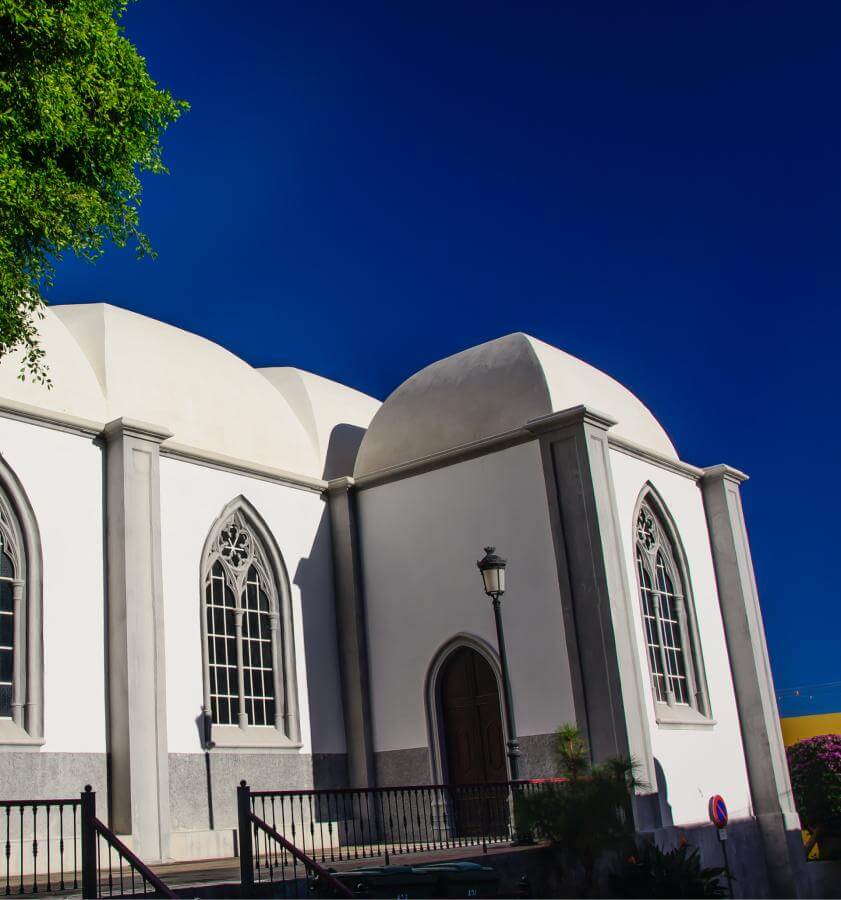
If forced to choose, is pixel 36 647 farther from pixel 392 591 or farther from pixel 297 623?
pixel 392 591

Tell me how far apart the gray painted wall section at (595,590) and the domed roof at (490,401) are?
87 cm

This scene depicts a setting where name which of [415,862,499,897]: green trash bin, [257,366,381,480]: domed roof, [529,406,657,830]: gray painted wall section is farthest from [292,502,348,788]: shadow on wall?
[415,862,499,897]: green trash bin

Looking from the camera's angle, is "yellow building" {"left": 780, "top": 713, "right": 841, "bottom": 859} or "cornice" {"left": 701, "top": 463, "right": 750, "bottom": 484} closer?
"cornice" {"left": 701, "top": 463, "right": 750, "bottom": 484}

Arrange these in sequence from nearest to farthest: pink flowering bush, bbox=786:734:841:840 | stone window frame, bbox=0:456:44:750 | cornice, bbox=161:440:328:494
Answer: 1. stone window frame, bbox=0:456:44:750
2. cornice, bbox=161:440:328:494
3. pink flowering bush, bbox=786:734:841:840

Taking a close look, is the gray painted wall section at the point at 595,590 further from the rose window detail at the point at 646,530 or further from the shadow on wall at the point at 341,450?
the shadow on wall at the point at 341,450

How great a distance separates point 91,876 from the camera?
9.23 meters

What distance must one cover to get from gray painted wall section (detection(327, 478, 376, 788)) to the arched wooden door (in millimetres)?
1306

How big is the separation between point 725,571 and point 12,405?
11920mm

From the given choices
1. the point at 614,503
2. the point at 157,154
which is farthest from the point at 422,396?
the point at 157,154

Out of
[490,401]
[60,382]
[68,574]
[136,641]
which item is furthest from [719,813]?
[60,382]

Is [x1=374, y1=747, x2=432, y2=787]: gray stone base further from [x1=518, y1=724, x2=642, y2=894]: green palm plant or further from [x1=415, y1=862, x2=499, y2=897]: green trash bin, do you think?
[x1=415, y1=862, x2=499, y2=897]: green trash bin

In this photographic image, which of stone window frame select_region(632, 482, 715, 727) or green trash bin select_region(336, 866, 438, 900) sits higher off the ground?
stone window frame select_region(632, 482, 715, 727)

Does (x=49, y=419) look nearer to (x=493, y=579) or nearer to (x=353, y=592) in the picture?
(x=353, y=592)

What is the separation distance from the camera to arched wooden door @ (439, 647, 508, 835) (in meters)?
15.7
